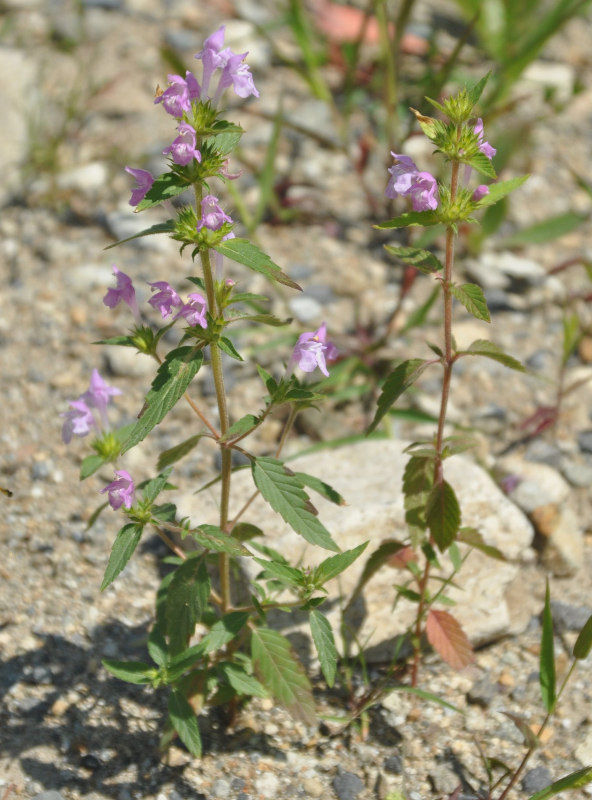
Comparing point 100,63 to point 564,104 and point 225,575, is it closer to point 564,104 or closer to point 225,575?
point 564,104

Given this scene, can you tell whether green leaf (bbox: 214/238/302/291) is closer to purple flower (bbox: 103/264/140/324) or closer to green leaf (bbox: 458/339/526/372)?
purple flower (bbox: 103/264/140/324)

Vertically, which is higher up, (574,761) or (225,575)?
(225,575)

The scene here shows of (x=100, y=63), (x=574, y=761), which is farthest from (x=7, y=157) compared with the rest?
(x=574, y=761)

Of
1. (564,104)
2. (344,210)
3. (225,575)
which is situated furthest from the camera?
(564,104)

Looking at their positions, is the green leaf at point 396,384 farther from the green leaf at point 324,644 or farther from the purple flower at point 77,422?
the purple flower at point 77,422

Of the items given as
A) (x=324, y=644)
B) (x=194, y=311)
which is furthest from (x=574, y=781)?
(x=194, y=311)

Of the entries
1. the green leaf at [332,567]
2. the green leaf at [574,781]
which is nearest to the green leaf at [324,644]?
the green leaf at [332,567]
